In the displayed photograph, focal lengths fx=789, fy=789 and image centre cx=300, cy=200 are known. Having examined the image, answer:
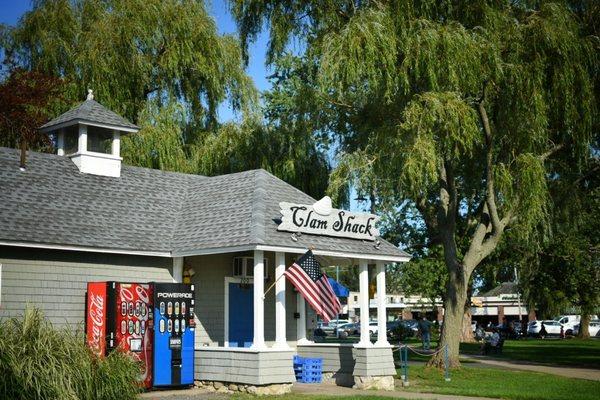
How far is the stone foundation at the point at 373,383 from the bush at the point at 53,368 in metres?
6.37

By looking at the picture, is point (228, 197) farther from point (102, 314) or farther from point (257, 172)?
point (102, 314)

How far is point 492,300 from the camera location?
9119 centimetres

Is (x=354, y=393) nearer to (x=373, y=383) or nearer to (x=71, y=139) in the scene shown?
(x=373, y=383)

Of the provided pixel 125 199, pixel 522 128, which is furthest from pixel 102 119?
pixel 522 128

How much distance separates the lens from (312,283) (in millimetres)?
17438

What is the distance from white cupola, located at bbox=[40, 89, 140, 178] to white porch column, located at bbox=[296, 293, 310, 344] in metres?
5.79

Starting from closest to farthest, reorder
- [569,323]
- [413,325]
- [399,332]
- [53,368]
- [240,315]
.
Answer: [53,368], [240,315], [399,332], [413,325], [569,323]

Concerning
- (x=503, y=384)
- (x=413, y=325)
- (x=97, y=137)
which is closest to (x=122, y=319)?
(x=97, y=137)

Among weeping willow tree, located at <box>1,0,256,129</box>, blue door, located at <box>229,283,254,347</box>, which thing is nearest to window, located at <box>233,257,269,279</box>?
blue door, located at <box>229,283,254,347</box>

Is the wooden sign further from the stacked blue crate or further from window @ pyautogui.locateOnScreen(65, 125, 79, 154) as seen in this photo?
window @ pyautogui.locateOnScreen(65, 125, 79, 154)

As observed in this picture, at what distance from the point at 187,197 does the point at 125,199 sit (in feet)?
7.30

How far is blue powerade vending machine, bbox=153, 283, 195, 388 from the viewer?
1686 cm

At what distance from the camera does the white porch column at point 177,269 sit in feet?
61.2

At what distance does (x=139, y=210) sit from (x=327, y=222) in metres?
4.65
